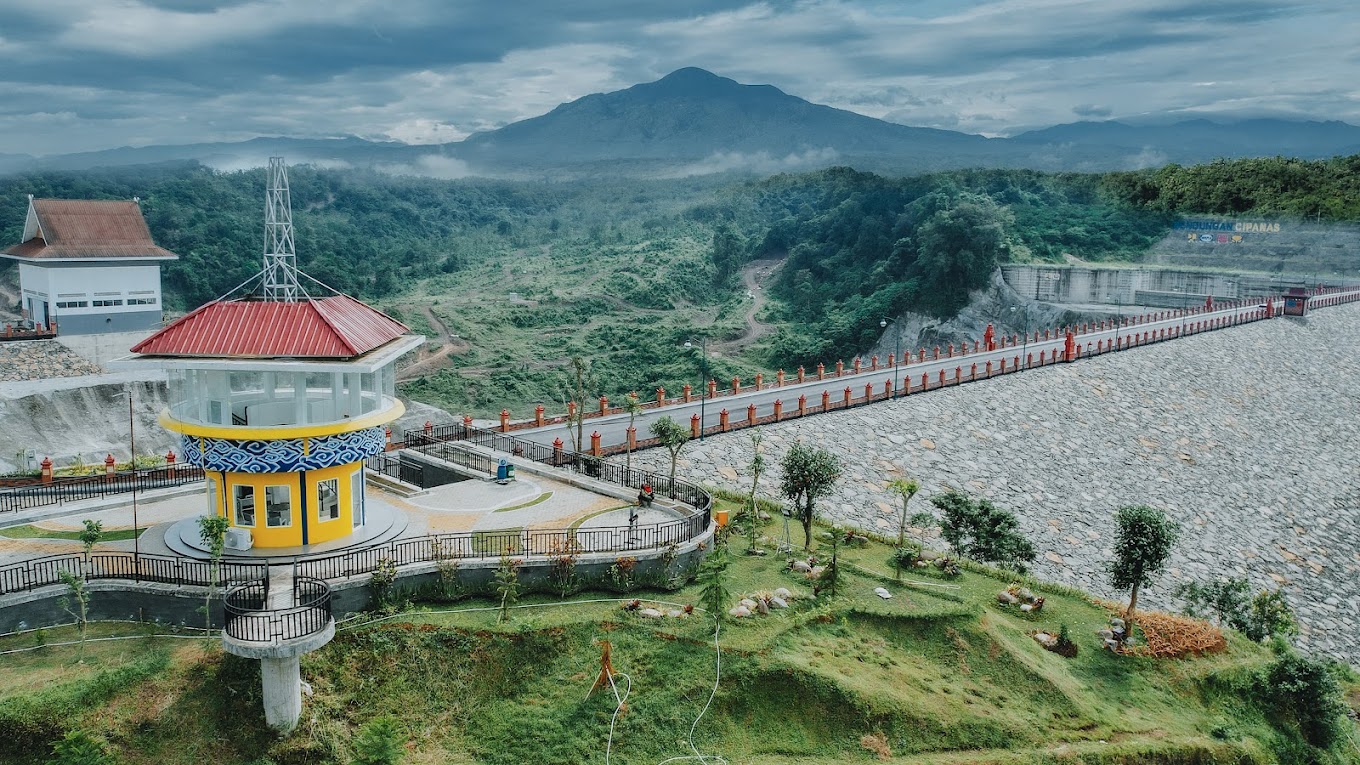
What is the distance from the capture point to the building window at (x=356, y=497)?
19.8 m

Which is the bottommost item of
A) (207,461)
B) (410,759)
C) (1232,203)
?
(410,759)

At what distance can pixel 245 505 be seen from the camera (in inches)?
736

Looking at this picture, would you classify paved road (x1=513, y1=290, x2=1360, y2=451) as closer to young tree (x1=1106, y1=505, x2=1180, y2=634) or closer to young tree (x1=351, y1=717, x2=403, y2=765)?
young tree (x1=1106, y1=505, x2=1180, y2=634)

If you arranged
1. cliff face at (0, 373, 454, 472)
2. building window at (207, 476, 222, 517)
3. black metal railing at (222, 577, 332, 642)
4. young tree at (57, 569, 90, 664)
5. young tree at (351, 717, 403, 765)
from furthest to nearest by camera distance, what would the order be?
1. cliff face at (0, 373, 454, 472)
2. building window at (207, 476, 222, 517)
3. young tree at (57, 569, 90, 664)
4. black metal railing at (222, 577, 332, 642)
5. young tree at (351, 717, 403, 765)

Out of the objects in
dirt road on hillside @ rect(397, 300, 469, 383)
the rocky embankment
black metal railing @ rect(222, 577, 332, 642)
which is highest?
black metal railing @ rect(222, 577, 332, 642)

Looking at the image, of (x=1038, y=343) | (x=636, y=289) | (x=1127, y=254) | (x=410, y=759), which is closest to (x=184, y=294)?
(x=636, y=289)

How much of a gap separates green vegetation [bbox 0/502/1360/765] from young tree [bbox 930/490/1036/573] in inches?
227

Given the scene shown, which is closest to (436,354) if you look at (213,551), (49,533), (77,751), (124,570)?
(49,533)

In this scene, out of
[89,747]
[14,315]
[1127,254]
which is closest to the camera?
[89,747]

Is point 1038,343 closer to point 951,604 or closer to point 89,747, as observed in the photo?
point 951,604

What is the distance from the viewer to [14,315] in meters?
64.9

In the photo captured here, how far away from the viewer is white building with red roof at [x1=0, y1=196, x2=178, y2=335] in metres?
46.5

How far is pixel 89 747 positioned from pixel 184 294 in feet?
266

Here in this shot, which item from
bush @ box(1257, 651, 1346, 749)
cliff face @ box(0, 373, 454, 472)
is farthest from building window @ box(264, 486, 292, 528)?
bush @ box(1257, 651, 1346, 749)
